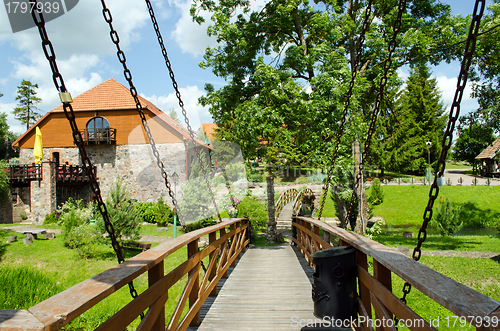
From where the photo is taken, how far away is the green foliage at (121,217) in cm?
1184

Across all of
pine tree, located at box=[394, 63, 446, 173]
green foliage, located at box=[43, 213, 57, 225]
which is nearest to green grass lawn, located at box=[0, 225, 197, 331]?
green foliage, located at box=[43, 213, 57, 225]

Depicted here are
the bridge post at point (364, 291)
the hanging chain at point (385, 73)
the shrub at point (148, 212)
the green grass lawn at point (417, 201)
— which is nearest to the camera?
the bridge post at point (364, 291)

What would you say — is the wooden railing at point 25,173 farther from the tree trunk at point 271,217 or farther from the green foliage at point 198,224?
the tree trunk at point 271,217

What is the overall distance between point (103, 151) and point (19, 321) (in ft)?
73.0

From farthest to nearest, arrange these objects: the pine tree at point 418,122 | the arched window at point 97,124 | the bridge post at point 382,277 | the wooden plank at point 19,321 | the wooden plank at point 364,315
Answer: the pine tree at point 418,122 → the arched window at point 97,124 → the wooden plank at point 364,315 → the bridge post at point 382,277 → the wooden plank at point 19,321

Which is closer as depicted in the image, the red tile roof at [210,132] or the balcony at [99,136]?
the balcony at [99,136]

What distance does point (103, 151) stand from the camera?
2108 cm

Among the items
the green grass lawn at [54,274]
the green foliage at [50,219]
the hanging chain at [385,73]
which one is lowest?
the green grass lawn at [54,274]

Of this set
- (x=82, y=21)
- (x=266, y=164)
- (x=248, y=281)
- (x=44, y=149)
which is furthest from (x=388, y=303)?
(x=44, y=149)

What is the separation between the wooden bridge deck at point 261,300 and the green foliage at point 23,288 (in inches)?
253

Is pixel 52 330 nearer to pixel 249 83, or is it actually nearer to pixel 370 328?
pixel 370 328

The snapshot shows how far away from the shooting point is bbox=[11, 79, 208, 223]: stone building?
19766mm

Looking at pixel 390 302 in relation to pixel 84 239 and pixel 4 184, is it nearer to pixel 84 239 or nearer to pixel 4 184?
pixel 84 239

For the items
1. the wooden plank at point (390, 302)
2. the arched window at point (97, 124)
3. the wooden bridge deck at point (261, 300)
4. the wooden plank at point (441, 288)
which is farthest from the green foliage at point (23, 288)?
the arched window at point (97, 124)
